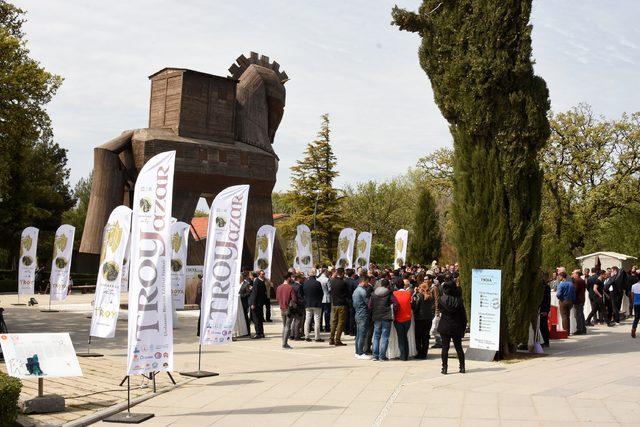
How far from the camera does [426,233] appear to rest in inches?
1813

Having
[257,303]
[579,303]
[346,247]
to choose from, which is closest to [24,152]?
[346,247]

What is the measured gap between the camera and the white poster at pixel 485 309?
12.8 meters

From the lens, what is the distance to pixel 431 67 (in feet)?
47.2

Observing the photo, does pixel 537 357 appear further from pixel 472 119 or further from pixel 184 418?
pixel 184 418

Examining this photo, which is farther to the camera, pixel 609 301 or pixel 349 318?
pixel 609 301

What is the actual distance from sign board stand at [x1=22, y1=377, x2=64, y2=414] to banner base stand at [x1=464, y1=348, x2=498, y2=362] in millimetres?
7832

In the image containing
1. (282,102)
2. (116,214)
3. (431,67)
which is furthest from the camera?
(282,102)

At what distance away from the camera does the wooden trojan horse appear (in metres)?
26.2

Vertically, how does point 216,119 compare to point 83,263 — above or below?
above

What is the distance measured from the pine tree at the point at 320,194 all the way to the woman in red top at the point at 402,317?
37.8 metres

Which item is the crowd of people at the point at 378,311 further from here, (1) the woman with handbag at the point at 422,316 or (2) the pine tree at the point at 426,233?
(2) the pine tree at the point at 426,233

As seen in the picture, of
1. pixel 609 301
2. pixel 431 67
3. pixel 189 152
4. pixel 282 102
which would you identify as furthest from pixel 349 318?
pixel 282 102

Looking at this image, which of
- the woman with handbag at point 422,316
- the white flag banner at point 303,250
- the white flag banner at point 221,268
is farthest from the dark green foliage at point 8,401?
the white flag banner at point 303,250

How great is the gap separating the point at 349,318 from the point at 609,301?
849 centimetres
